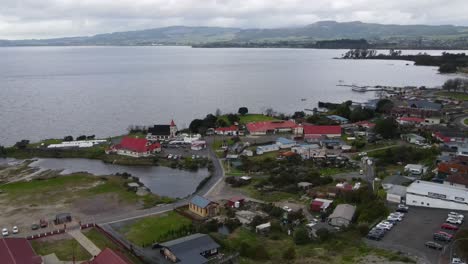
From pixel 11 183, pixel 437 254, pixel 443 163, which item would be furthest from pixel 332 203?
pixel 11 183

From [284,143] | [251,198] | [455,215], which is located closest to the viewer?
[455,215]

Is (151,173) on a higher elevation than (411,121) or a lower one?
lower

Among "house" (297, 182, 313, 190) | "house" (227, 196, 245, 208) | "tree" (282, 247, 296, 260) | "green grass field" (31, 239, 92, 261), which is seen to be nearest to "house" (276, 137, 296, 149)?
"house" (297, 182, 313, 190)

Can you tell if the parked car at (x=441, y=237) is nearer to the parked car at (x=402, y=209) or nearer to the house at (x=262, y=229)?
the parked car at (x=402, y=209)

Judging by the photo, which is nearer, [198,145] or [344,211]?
[344,211]

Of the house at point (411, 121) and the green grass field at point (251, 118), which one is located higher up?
the house at point (411, 121)

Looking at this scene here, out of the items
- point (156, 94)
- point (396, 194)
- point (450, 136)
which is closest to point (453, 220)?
point (396, 194)

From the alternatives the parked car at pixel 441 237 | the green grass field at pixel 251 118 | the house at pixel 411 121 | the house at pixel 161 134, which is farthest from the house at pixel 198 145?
the parked car at pixel 441 237

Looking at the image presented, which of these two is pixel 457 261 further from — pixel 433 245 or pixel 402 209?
pixel 402 209
